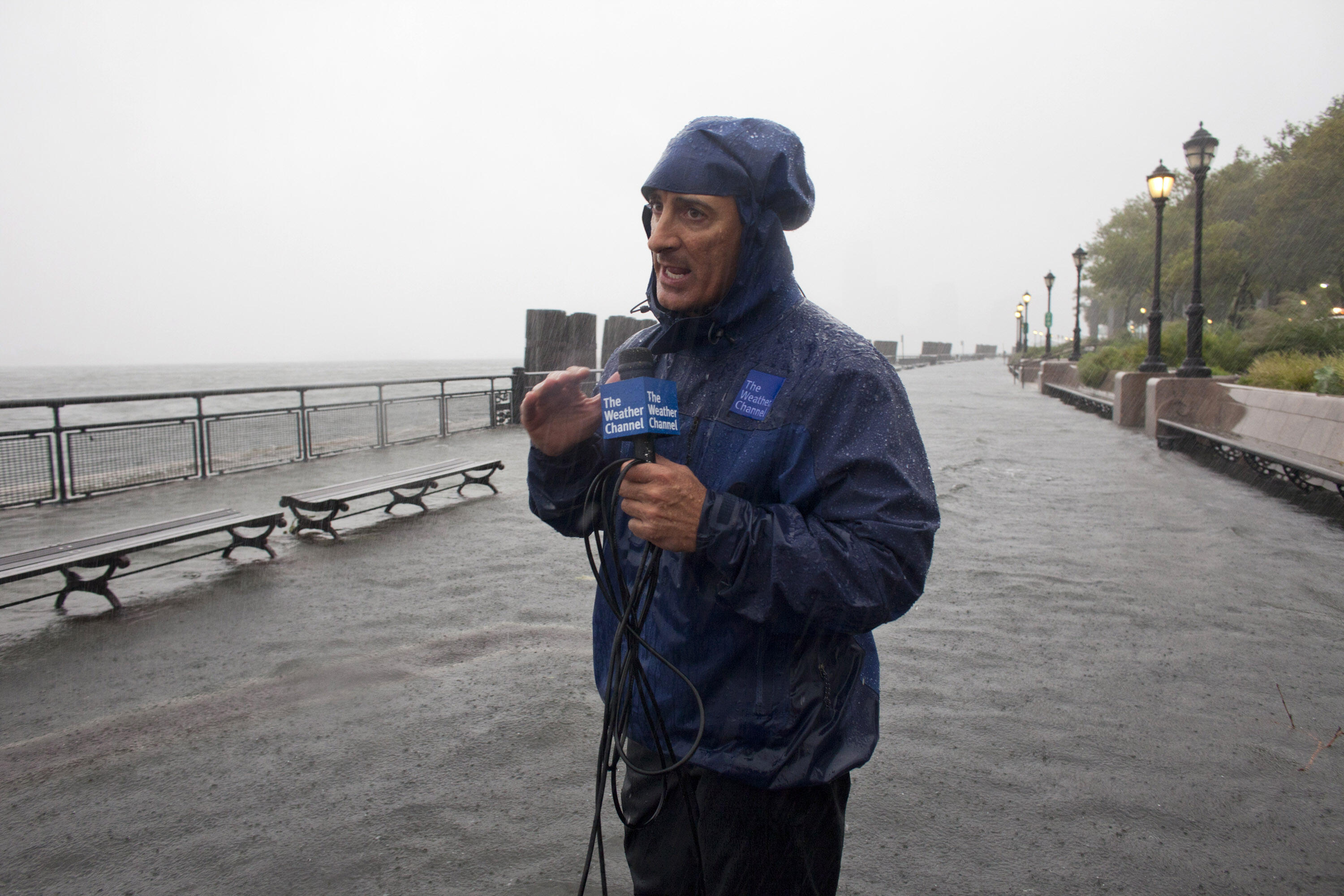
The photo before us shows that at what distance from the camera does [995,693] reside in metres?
4.38

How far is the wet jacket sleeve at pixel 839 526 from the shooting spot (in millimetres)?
1560

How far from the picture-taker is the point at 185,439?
1035cm

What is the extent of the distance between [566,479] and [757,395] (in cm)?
54

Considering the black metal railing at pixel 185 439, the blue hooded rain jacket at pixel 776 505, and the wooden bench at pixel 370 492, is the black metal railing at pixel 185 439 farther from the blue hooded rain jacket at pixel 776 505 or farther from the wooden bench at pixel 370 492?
the blue hooded rain jacket at pixel 776 505

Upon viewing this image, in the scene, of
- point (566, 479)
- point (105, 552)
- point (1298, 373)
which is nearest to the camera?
point (566, 479)

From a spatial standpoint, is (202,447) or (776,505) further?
(202,447)

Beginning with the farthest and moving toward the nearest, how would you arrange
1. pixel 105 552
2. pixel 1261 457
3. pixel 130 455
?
pixel 1261 457 → pixel 130 455 → pixel 105 552

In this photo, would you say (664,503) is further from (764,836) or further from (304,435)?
(304,435)

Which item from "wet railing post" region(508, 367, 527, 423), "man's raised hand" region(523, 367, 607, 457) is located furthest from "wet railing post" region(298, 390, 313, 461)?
"man's raised hand" region(523, 367, 607, 457)

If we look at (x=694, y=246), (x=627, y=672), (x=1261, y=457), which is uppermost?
(x=694, y=246)

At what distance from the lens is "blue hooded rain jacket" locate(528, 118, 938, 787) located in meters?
1.58

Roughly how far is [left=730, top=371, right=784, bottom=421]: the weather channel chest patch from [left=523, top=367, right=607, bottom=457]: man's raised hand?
324 mm

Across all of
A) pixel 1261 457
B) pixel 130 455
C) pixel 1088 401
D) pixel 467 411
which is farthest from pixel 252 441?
pixel 1088 401

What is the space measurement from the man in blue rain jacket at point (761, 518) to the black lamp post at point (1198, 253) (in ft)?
49.6
